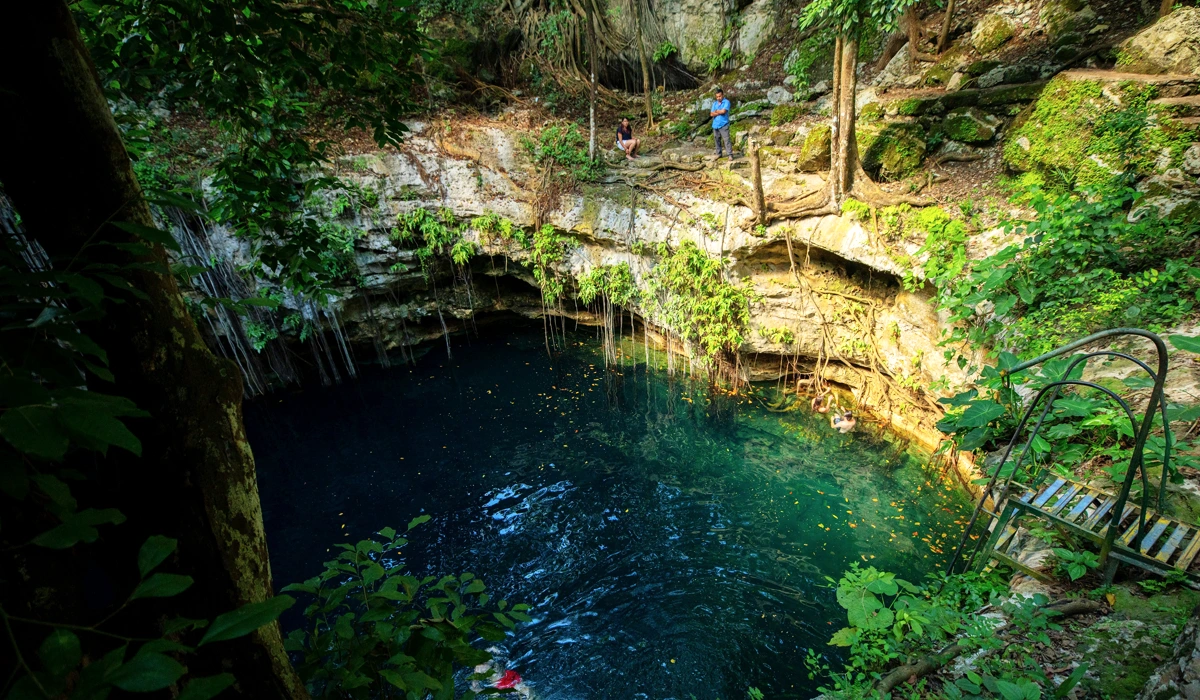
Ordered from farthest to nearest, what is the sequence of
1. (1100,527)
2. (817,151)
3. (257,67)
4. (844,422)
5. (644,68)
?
(644,68), (817,151), (844,422), (1100,527), (257,67)

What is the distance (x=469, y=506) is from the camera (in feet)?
22.3

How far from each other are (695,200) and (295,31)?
307 inches

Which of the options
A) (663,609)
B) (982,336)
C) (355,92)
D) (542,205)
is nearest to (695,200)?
(542,205)

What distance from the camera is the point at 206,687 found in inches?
27.6

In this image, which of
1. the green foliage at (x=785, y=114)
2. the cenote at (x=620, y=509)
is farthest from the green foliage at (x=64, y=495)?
the green foliage at (x=785, y=114)

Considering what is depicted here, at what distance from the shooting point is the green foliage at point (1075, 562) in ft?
9.99

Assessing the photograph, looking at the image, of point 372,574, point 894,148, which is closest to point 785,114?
point 894,148

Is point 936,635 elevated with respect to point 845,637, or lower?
elevated

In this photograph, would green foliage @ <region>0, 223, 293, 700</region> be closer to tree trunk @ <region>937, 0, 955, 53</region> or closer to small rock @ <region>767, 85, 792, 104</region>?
tree trunk @ <region>937, 0, 955, 53</region>

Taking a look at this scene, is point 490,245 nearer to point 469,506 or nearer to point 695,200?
point 695,200

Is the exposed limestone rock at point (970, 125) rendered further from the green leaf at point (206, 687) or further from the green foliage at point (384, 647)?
the green leaf at point (206, 687)

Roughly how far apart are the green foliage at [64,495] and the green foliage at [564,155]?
968cm

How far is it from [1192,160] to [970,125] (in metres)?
2.60

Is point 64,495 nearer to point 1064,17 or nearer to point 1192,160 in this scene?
point 1192,160
